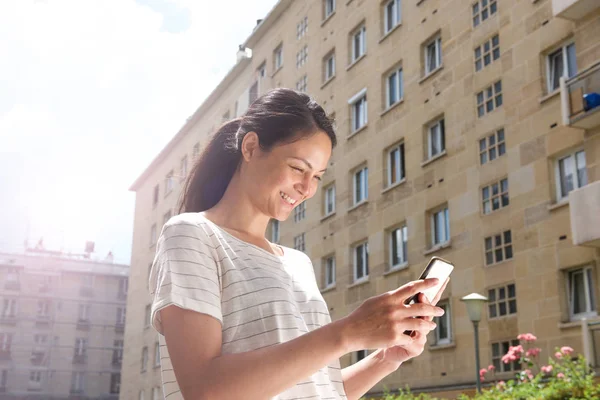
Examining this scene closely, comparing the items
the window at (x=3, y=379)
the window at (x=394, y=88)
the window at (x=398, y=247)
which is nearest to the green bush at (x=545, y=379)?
the window at (x=398, y=247)

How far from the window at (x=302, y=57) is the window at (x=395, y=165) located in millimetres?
6341

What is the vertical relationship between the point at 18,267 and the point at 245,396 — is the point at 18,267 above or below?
above

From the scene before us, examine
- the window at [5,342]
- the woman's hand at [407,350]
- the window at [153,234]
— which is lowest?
the woman's hand at [407,350]

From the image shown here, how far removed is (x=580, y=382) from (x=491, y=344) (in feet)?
12.9

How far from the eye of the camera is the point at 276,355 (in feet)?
4.88

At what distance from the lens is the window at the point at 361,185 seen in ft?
63.0

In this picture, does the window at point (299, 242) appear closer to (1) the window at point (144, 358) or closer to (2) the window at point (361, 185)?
(2) the window at point (361, 185)

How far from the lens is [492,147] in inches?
581

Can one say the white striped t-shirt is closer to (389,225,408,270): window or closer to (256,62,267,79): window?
(389,225,408,270): window

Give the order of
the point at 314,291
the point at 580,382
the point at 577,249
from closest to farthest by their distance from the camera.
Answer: the point at 314,291 < the point at 580,382 < the point at 577,249

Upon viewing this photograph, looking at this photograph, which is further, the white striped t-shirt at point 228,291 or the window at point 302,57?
the window at point 302,57

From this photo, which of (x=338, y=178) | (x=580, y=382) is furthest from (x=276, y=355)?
(x=338, y=178)

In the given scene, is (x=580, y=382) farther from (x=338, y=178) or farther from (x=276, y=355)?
(x=338, y=178)

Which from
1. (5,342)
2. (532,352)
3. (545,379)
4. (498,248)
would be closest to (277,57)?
(498,248)
